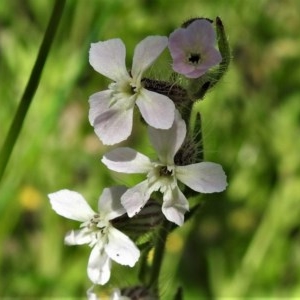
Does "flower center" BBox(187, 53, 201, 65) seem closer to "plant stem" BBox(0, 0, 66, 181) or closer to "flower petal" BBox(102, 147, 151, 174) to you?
"flower petal" BBox(102, 147, 151, 174)

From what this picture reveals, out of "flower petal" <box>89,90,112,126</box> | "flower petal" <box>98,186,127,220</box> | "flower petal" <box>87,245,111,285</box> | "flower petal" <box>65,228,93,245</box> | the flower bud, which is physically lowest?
"flower petal" <box>87,245,111,285</box>

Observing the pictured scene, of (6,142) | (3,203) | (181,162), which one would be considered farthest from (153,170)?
(3,203)

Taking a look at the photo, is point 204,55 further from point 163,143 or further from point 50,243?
point 50,243

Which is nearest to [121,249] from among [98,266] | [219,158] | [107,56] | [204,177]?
[98,266]

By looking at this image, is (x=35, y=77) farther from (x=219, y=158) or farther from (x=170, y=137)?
(x=219, y=158)

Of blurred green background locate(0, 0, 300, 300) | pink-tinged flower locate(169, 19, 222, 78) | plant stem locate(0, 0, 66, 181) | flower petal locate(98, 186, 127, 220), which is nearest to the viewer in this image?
pink-tinged flower locate(169, 19, 222, 78)

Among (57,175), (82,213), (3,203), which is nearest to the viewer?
(82,213)

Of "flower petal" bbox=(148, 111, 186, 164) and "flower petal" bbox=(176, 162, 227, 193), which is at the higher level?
"flower petal" bbox=(148, 111, 186, 164)

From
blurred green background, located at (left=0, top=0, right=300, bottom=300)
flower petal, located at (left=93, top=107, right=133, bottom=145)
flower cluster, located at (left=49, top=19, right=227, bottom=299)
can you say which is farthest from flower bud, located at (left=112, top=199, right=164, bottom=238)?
blurred green background, located at (left=0, top=0, right=300, bottom=300)
